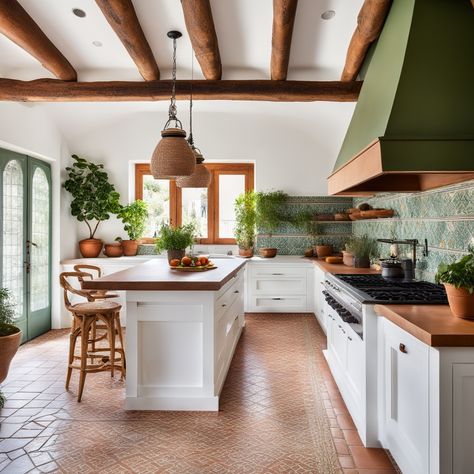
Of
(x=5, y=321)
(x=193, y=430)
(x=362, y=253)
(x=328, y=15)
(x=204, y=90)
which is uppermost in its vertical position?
(x=328, y=15)

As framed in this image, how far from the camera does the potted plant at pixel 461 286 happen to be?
2.09 metres

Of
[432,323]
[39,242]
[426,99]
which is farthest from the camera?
[39,242]

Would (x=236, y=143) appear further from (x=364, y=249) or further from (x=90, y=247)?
(x=364, y=249)

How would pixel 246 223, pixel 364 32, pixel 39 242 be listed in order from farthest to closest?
pixel 246 223, pixel 39 242, pixel 364 32

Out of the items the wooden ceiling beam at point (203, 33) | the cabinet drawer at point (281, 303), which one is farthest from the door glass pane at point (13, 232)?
the cabinet drawer at point (281, 303)

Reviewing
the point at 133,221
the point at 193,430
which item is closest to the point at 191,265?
the point at 193,430

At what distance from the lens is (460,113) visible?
2523mm

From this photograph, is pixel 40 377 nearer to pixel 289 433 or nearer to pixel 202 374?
pixel 202 374

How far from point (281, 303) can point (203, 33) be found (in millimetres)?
4214

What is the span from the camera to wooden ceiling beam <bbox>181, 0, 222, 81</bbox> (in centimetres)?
364

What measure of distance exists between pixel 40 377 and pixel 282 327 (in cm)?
316

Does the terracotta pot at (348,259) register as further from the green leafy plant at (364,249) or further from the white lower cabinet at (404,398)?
the white lower cabinet at (404,398)

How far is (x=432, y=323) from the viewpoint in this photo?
206 centimetres

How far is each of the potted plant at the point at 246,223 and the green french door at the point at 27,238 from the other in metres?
2.90
